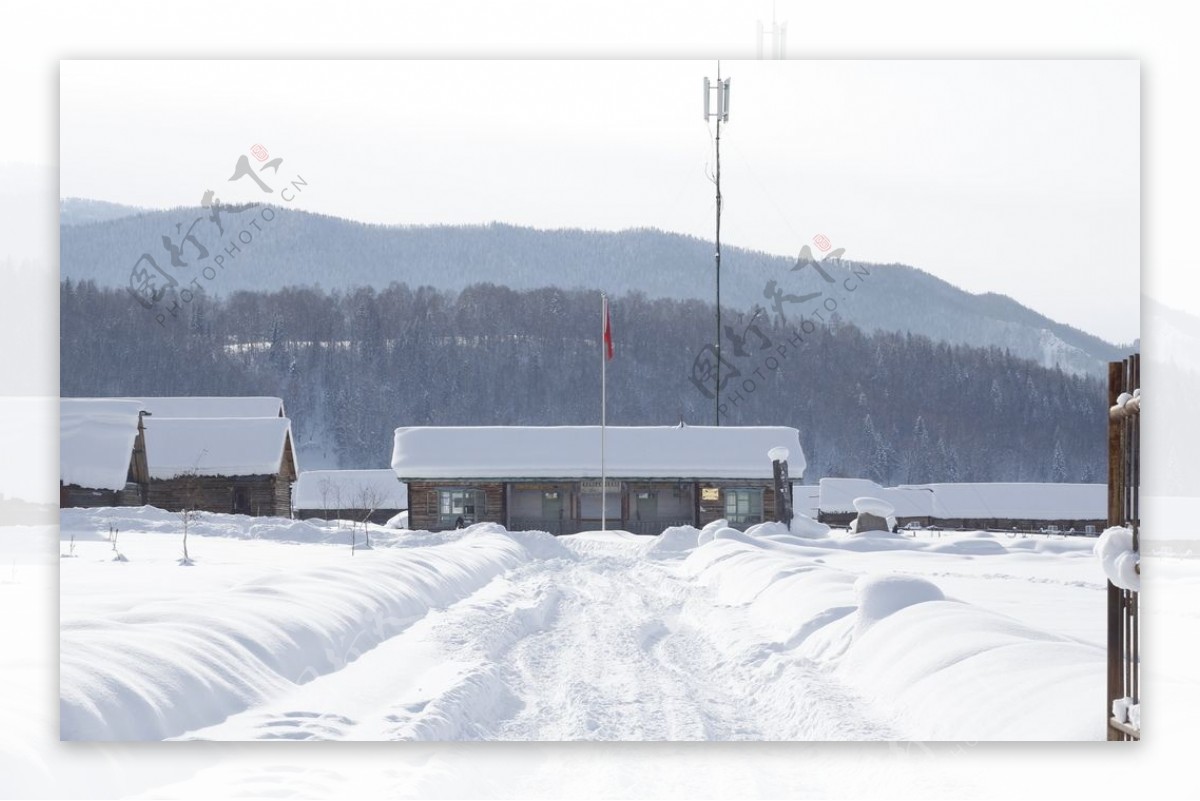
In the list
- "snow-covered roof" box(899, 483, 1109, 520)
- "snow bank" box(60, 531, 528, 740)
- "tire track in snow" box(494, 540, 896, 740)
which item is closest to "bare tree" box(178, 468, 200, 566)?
"snow-covered roof" box(899, 483, 1109, 520)

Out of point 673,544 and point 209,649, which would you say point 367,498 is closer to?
point 673,544

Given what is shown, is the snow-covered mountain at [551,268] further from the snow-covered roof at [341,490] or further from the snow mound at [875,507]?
the snow-covered roof at [341,490]

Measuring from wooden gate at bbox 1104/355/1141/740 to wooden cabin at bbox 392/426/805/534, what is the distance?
679 inches

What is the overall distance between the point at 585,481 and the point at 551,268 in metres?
16.9

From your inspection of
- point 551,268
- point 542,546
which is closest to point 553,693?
point 551,268

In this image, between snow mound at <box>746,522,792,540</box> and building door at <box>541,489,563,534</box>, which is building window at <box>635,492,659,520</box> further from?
snow mound at <box>746,522,792,540</box>

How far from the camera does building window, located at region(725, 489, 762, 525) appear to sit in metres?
28.1

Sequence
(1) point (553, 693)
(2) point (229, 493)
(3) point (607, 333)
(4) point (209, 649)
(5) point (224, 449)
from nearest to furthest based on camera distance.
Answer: (4) point (209, 649) → (1) point (553, 693) → (3) point (607, 333) → (5) point (224, 449) → (2) point (229, 493)

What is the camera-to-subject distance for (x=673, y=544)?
20219 mm

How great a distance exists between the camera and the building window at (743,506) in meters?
28.1

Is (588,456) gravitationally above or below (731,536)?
above

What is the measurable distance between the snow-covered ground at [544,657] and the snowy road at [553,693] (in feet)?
0.06

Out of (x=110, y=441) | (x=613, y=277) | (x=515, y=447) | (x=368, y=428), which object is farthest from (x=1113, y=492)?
(x=515, y=447)

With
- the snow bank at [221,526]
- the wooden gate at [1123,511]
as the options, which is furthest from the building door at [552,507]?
the wooden gate at [1123,511]
